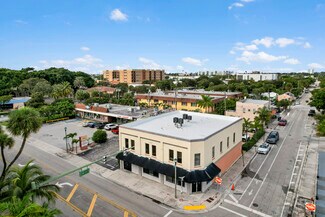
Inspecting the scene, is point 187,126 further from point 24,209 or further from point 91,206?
point 24,209

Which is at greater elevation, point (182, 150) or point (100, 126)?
point (182, 150)

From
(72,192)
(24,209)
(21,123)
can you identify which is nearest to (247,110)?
(72,192)

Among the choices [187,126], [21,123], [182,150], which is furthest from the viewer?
[187,126]

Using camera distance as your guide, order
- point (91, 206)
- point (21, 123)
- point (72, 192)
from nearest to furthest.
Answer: point (21, 123) < point (91, 206) < point (72, 192)

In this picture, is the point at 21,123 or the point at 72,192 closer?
the point at 21,123

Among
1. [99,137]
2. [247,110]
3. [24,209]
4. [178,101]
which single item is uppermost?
[24,209]

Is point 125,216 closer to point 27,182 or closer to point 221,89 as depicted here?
point 27,182

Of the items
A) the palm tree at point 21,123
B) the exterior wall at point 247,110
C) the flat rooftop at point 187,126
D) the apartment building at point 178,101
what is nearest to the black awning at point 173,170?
the flat rooftop at point 187,126
